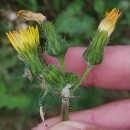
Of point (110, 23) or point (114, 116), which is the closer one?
point (110, 23)

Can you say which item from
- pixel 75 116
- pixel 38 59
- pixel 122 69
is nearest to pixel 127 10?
pixel 122 69

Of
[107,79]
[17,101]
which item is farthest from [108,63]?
[17,101]

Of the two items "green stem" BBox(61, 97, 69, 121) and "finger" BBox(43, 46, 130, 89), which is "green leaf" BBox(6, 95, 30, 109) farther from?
"green stem" BBox(61, 97, 69, 121)

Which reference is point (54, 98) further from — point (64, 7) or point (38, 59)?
point (38, 59)

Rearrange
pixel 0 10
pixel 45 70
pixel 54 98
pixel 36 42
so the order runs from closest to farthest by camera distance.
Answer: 1. pixel 45 70
2. pixel 36 42
3. pixel 54 98
4. pixel 0 10

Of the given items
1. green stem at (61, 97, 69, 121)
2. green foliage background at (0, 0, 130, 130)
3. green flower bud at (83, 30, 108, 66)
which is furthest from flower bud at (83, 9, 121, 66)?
green foliage background at (0, 0, 130, 130)

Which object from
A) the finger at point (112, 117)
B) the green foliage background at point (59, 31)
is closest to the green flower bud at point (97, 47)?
the finger at point (112, 117)
